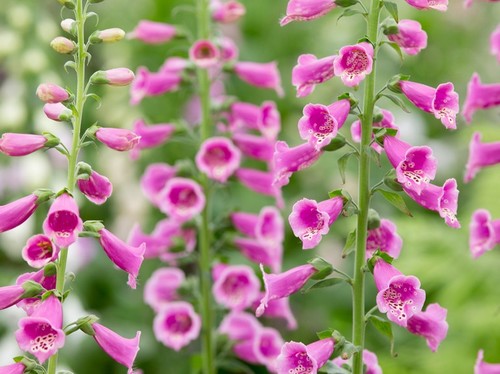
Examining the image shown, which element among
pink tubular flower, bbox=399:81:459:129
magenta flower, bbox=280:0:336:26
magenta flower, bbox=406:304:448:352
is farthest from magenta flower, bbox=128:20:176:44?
magenta flower, bbox=406:304:448:352

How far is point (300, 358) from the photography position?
140 centimetres

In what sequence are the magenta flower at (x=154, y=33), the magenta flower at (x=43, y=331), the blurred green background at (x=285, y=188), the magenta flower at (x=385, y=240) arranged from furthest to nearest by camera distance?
Result: the blurred green background at (x=285, y=188) → the magenta flower at (x=154, y=33) → the magenta flower at (x=385, y=240) → the magenta flower at (x=43, y=331)

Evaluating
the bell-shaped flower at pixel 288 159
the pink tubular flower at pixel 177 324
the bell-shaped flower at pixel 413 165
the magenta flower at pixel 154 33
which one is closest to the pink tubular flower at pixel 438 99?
the bell-shaped flower at pixel 413 165

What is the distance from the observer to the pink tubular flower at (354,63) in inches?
53.2

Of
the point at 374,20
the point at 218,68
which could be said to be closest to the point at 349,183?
the point at 218,68

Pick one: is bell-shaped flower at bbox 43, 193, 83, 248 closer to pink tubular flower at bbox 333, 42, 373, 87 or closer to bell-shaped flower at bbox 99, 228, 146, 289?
bell-shaped flower at bbox 99, 228, 146, 289

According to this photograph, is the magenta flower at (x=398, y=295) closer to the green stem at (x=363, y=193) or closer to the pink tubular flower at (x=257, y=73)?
the green stem at (x=363, y=193)

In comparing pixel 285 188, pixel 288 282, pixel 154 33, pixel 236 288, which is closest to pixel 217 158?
pixel 236 288

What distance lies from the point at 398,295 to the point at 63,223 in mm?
475

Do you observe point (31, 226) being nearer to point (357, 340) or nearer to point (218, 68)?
point (218, 68)

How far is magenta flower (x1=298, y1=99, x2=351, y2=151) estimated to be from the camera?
137 cm

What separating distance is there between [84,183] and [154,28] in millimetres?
987

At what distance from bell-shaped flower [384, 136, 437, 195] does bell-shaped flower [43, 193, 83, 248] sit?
446mm

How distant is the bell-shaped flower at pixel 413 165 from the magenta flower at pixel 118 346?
0.44m
